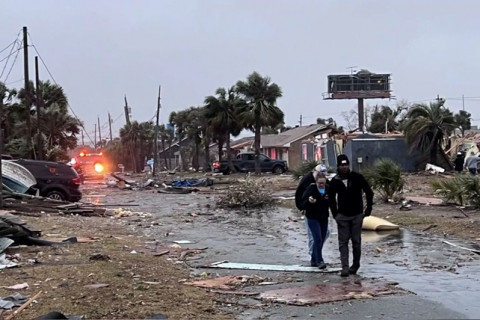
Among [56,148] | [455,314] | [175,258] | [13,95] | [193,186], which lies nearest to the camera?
[455,314]

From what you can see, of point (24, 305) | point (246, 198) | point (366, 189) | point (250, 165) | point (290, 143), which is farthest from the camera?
point (290, 143)

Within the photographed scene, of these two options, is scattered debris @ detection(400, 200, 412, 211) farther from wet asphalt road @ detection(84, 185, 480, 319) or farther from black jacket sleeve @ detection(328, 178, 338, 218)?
black jacket sleeve @ detection(328, 178, 338, 218)

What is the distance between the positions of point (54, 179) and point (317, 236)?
15977 mm

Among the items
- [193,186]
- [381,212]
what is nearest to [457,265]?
[381,212]

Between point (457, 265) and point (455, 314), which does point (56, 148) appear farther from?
point (455, 314)

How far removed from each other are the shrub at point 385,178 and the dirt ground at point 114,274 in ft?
15.5

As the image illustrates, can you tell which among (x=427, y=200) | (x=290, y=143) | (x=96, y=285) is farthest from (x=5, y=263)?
(x=290, y=143)

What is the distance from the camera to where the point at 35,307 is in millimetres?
7656

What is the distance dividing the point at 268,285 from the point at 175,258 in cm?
335

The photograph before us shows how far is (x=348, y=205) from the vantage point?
400 inches

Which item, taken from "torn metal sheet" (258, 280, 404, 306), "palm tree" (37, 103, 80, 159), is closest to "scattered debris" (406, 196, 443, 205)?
"torn metal sheet" (258, 280, 404, 306)

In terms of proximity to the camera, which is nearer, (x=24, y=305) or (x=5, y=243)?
(x=24, y=305)

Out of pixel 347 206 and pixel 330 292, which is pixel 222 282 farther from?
pixel 347 206

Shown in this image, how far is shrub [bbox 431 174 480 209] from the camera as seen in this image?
62.6ft
